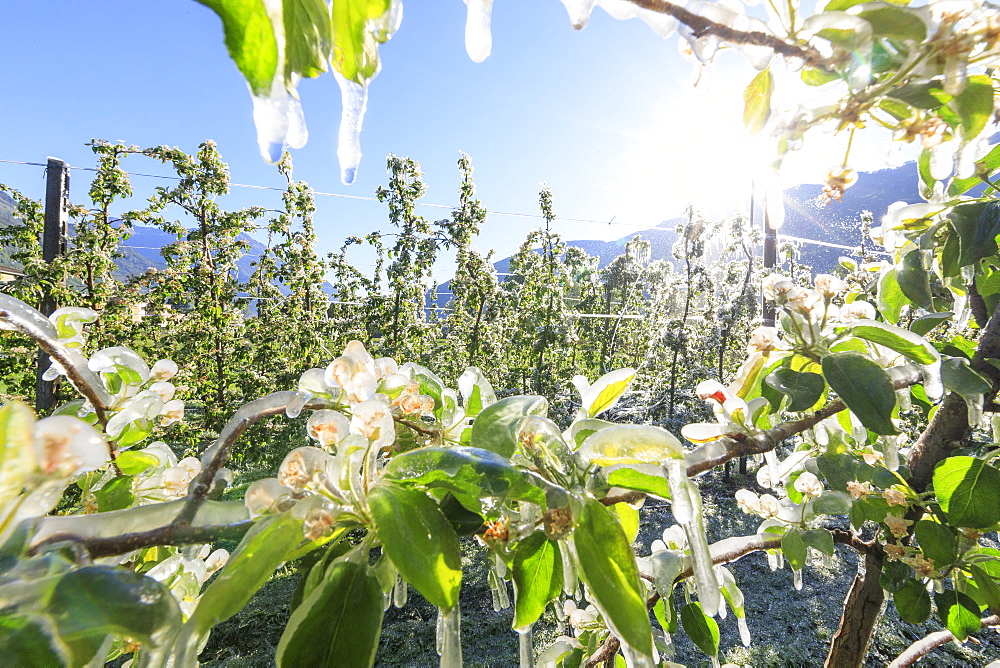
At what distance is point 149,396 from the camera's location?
17.2 inches

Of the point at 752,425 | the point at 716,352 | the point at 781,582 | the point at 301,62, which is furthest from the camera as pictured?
the point at 716,352

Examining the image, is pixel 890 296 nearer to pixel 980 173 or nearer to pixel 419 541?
pixel 980 173

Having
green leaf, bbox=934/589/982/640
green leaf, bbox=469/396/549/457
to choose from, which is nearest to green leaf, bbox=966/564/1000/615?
green leaf, bbox=934/589/982/640

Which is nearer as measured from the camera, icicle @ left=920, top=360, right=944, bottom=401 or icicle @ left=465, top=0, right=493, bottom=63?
icicle @ left=465, top=0, right=493, bottom=63

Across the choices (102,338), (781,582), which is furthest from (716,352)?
(102,338)

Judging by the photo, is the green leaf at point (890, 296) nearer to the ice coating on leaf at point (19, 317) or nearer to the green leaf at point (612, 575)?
the green leaf at point (612, 575)

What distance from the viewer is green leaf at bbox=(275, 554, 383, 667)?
0.68 feet

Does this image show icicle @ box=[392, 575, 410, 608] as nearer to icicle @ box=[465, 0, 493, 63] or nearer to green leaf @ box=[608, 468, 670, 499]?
green leaf @ box=[608, 468, 670, 499]

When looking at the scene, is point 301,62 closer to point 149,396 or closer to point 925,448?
point 149,396

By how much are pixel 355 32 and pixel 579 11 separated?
127 millimetres

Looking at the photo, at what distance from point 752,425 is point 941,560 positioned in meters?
0.35

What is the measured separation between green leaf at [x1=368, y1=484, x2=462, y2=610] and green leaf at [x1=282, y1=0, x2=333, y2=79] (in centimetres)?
20

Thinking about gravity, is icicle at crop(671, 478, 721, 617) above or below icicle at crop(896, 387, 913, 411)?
below

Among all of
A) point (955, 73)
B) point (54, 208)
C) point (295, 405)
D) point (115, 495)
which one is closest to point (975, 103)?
point (955, 73)
